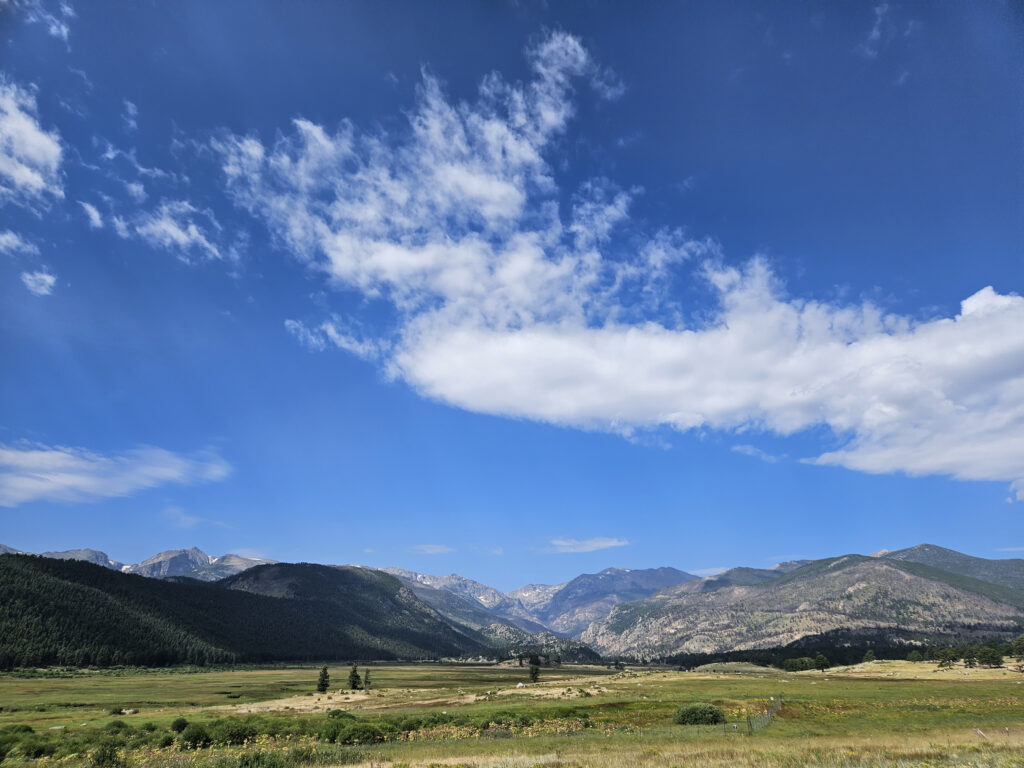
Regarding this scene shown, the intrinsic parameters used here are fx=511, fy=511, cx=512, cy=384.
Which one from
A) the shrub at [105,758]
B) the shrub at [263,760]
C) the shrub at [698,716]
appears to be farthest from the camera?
the shrub at [698,716]

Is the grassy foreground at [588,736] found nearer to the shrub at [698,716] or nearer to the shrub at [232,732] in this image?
the shrub at [232,732]

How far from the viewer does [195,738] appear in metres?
50.4

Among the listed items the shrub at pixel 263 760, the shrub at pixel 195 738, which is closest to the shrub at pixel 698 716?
the shrub at pixel 263 760

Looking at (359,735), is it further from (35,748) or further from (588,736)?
(35,748)

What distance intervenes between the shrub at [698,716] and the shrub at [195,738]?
49.2 m

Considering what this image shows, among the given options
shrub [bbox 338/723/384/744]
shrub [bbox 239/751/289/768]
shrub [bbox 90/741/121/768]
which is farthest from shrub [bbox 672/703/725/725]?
shrub [bbox 90/741/121/768]

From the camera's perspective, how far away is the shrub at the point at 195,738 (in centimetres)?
4894

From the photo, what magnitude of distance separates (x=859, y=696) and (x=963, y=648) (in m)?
160

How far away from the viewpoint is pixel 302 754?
38156mm

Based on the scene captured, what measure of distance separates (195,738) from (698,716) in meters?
52.2

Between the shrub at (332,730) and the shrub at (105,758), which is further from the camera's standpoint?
the shrub at (332,730)

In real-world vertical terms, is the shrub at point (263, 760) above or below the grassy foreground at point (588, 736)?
above

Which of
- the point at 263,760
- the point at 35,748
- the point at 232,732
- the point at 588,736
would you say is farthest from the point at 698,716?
the point at 35,748

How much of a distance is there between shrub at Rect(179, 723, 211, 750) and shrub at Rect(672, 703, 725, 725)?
4919 cm
